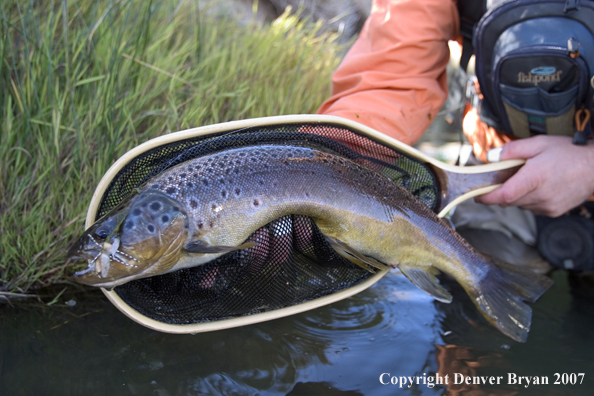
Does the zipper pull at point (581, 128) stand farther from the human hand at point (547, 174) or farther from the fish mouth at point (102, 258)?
the fish mouth at point (102, 258)

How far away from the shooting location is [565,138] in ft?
6.98

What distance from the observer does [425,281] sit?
1.71 metres

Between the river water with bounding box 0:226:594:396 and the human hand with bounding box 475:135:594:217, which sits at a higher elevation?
the human hand with bounding box 475:135:594:217

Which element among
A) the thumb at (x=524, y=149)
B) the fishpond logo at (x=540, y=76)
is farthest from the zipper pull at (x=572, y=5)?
the thumb at (x=524, y=149)

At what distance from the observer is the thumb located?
2059 mm

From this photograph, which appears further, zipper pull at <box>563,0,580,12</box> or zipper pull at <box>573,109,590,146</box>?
zipper pull at <box>573,109,590,146</box>

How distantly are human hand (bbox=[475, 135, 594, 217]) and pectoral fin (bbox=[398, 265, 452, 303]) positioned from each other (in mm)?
547

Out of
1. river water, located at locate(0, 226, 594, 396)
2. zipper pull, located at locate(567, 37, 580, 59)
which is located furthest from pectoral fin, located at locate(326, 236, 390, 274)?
zipper pull, located at locate(567, 37, 580, 59)

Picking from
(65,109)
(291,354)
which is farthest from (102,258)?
(65,109)

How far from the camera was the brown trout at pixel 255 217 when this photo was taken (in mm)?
1223

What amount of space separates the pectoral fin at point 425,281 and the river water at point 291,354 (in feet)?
0.96

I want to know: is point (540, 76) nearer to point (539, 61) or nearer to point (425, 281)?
point (539, 61)

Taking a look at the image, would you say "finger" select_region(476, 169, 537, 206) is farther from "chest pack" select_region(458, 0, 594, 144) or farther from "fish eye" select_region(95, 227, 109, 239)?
"fish eye" select_region(95, 227, 109, 239)

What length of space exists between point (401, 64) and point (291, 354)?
141cm
